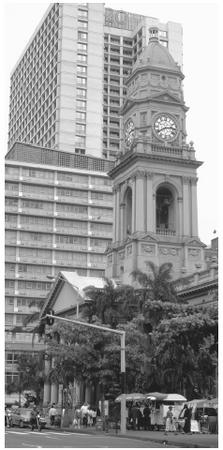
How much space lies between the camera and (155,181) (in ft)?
235

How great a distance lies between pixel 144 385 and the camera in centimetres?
5144

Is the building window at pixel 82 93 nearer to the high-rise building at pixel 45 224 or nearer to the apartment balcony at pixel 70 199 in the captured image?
the high-rise building at pixel 45 224

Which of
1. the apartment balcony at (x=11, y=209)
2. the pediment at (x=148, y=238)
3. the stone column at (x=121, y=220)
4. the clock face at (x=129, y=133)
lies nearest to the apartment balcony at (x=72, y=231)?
the apartment balcony at (x=11, y=209)

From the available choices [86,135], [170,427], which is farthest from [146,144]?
[86,135]

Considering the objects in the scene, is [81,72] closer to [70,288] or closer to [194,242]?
[70,288]

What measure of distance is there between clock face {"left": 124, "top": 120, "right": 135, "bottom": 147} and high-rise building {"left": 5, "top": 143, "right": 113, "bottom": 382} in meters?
42.8

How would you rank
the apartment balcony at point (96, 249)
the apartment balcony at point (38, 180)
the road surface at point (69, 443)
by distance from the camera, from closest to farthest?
the road surface at point (69, 443)
the apartment balcony at point (38, 180)
the apartment balcony at point (96, 249)

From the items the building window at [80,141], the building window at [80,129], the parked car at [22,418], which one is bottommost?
the parked car at [22,418]

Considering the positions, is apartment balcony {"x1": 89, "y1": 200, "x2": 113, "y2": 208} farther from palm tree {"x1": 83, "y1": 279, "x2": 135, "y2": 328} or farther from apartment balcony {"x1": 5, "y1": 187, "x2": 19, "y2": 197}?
palm tree {"x1": 83, "y1": 279, "x2": 135, "y2": 328}

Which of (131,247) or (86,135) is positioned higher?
(86,135)

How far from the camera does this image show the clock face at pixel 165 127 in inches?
2886

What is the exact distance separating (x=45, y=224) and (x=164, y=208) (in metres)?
45.6

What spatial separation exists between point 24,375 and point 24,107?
8080cm

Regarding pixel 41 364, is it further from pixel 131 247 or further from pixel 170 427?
pixel 170 427
